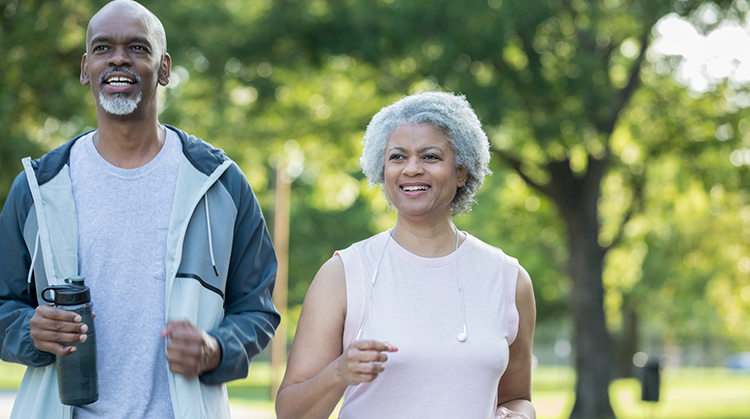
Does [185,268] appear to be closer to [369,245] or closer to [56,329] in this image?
[56,329]

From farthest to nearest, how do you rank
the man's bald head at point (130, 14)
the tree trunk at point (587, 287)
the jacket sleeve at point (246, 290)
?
the tree trunk at point (587, 287) < the man's bald head at point (130, 14) < the jacket sleeve at point (246, 290)

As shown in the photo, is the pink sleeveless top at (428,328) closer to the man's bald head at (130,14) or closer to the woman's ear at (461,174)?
the woman's ear at (461,174)

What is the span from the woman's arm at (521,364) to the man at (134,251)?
888mm

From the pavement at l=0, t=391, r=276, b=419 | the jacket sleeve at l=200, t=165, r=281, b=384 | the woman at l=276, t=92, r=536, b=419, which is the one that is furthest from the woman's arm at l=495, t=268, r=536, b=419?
the pavement at l=0, t=391, r=276, b=419

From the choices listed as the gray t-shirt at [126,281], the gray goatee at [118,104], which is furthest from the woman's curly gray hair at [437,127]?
the gray goatee at [118,104]

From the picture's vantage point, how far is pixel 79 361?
2.40 m

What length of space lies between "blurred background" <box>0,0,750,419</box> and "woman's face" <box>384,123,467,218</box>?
7.15 m

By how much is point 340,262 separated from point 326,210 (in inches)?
1070

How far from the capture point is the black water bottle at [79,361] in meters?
2.37

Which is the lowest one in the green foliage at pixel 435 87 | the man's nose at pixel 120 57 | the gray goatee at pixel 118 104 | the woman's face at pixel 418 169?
the woman's face at pixel 418 169

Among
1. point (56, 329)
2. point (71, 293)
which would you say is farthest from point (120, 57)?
point (56, 329)

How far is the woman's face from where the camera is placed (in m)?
2.79

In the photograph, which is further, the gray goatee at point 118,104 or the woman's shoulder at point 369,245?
the woman's shoulder at point 369,245

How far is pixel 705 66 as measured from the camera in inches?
543
